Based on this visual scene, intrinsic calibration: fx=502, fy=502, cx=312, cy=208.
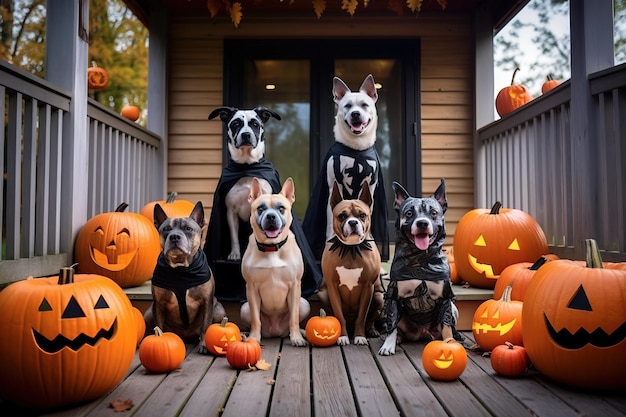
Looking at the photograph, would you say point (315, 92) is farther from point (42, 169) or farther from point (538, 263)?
point (538, 263)

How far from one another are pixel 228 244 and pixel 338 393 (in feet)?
6.35

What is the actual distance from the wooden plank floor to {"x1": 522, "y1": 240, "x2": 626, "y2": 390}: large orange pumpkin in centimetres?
10

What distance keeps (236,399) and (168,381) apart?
471mm

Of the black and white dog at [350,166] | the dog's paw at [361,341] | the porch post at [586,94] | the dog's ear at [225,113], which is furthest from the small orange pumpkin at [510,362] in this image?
the dog's ear at [225,113]

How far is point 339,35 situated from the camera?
6.04 metres

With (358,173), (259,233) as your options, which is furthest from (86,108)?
(358,173)

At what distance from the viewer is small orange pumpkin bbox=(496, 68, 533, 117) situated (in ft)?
18.2

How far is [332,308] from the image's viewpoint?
3381 millimetres

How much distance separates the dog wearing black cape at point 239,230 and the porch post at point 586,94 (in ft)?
6.44

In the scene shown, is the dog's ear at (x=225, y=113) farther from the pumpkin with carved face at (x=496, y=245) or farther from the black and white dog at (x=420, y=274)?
the pumpkin with carved face at (x=496, y=245)

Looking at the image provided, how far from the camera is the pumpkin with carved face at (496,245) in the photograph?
156 inches

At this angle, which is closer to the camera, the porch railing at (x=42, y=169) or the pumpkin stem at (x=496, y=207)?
the porch railing at (x=42, y=169)

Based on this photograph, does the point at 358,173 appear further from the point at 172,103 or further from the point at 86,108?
the point at 172,103

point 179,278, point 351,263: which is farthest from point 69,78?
point 351,263
